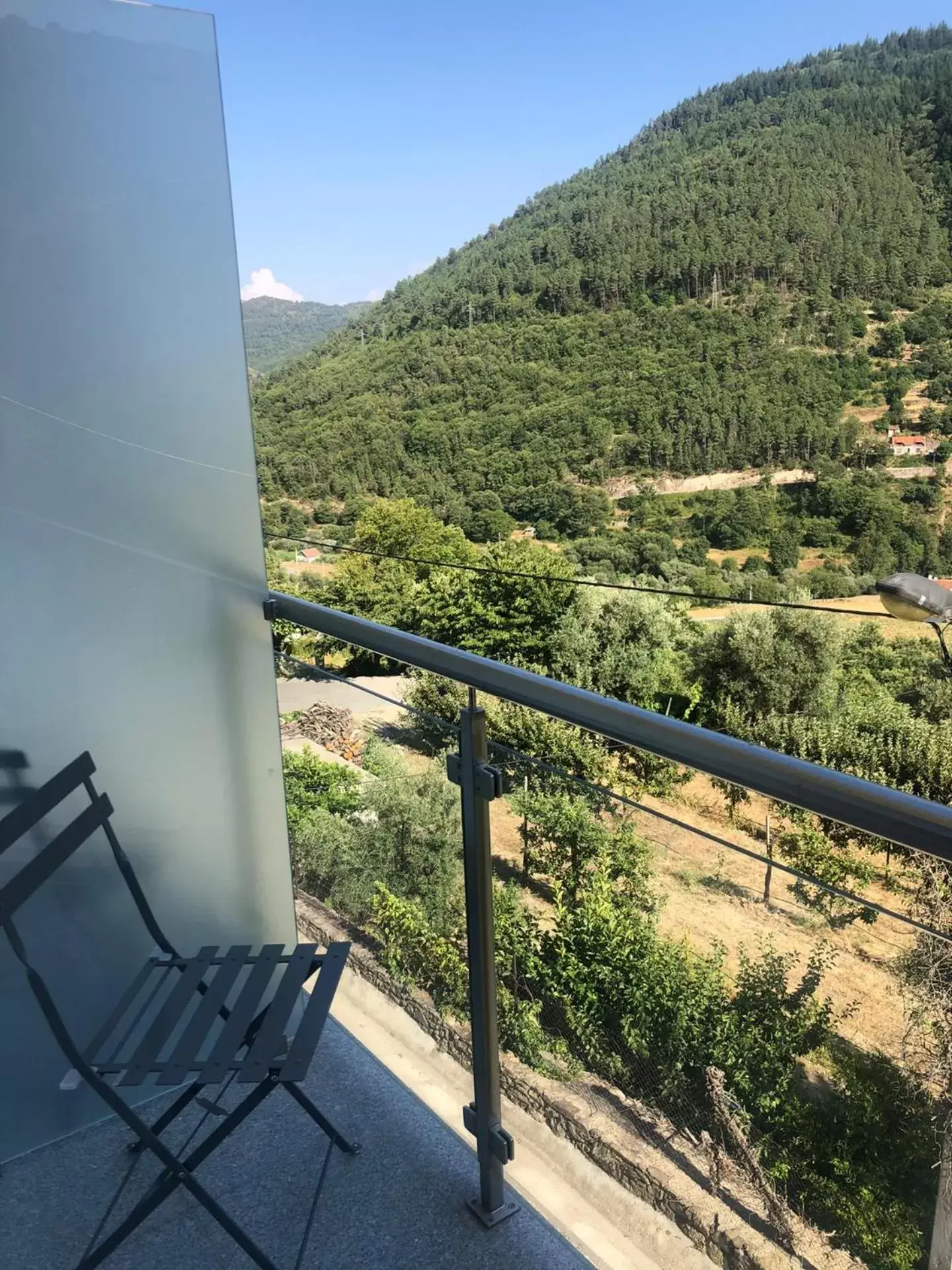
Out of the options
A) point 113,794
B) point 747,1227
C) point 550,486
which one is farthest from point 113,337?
point 550,486

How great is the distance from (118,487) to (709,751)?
0.99 meters

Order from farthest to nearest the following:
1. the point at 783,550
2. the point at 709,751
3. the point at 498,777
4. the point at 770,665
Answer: the point at 783,550
the point at 770,665
the point at 498,777
the point at 709,751

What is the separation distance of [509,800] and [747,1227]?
1.79ft

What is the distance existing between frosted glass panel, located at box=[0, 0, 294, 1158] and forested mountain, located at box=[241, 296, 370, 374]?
38062 millimetres

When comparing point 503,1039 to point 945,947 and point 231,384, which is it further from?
point 231,384

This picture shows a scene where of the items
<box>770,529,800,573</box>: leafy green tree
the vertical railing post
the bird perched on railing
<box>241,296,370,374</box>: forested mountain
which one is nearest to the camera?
the vertical railing post

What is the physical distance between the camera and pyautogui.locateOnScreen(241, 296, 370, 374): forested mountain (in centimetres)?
4106

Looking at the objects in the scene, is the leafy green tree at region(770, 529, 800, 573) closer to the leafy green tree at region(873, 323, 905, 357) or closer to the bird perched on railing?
the leafy green tree at region(873, 323, 905, 357)

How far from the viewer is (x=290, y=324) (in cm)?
4531

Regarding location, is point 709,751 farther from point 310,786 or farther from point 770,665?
point 770,665

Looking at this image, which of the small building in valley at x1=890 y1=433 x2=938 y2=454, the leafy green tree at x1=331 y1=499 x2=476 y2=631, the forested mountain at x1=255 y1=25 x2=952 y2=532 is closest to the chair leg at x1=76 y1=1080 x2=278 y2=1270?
the leafy green tree at x1=331 y1=499 x2=476 y2=631

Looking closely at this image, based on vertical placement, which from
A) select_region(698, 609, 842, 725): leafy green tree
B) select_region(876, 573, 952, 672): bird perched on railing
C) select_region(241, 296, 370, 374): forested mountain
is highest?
select_region(241, 296, 370, 374): forested mountain

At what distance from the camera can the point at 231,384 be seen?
4.92 feet

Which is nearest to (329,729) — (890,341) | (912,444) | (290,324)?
(912,444)
